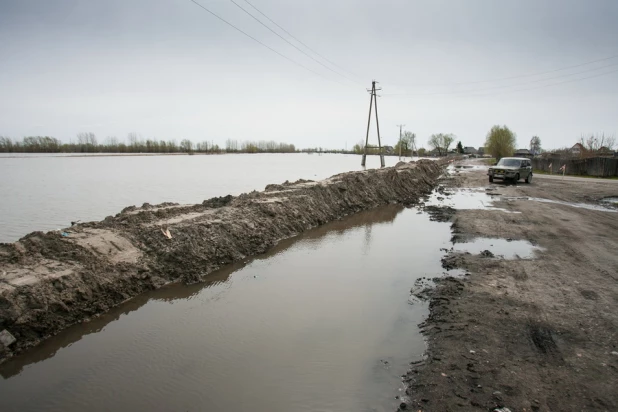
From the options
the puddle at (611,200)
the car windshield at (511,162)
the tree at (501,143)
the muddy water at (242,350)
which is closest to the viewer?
the muddy water at (242,350)

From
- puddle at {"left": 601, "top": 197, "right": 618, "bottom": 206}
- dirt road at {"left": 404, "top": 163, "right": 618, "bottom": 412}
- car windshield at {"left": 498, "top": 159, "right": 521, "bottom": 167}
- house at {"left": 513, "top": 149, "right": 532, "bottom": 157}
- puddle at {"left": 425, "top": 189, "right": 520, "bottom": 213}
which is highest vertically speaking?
house at {"left": 513, "top": 149, "right": 532, "bottom": 157}

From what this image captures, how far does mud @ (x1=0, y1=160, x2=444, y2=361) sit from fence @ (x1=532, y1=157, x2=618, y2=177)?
3439 cm

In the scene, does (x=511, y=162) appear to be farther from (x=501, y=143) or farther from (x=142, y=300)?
(x=501, y=143)

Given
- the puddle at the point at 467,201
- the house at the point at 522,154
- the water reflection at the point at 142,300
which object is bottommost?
the water reflection at the point at 142,300

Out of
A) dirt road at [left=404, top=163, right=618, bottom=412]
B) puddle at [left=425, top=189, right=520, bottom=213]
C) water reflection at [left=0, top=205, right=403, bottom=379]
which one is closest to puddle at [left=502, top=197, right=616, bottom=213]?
puddle at [left=425, top=189, right=520, bottom=213]

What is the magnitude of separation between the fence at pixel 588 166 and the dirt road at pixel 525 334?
31210mm

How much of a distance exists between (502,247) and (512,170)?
20069 mm

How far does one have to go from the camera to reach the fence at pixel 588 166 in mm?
32531

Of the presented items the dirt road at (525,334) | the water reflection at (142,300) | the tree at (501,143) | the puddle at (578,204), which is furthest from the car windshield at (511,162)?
the tree at (501,143)

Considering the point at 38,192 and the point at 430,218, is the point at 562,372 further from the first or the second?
the point at 38,192

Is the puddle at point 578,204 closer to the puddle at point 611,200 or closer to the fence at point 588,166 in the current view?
the puddle at point 611,200

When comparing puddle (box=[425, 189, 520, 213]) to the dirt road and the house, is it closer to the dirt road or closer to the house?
the dirt road

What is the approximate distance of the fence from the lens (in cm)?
3253

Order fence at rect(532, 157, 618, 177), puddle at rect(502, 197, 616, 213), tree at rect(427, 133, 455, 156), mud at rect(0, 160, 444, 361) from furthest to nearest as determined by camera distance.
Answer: tree at rect(427, 133, 455, 156) → fence at rect(532, 157, 618, 177) → puddle at rect(502, 197, 616, 213) → mud at rect(0, 160, 444, 361)
